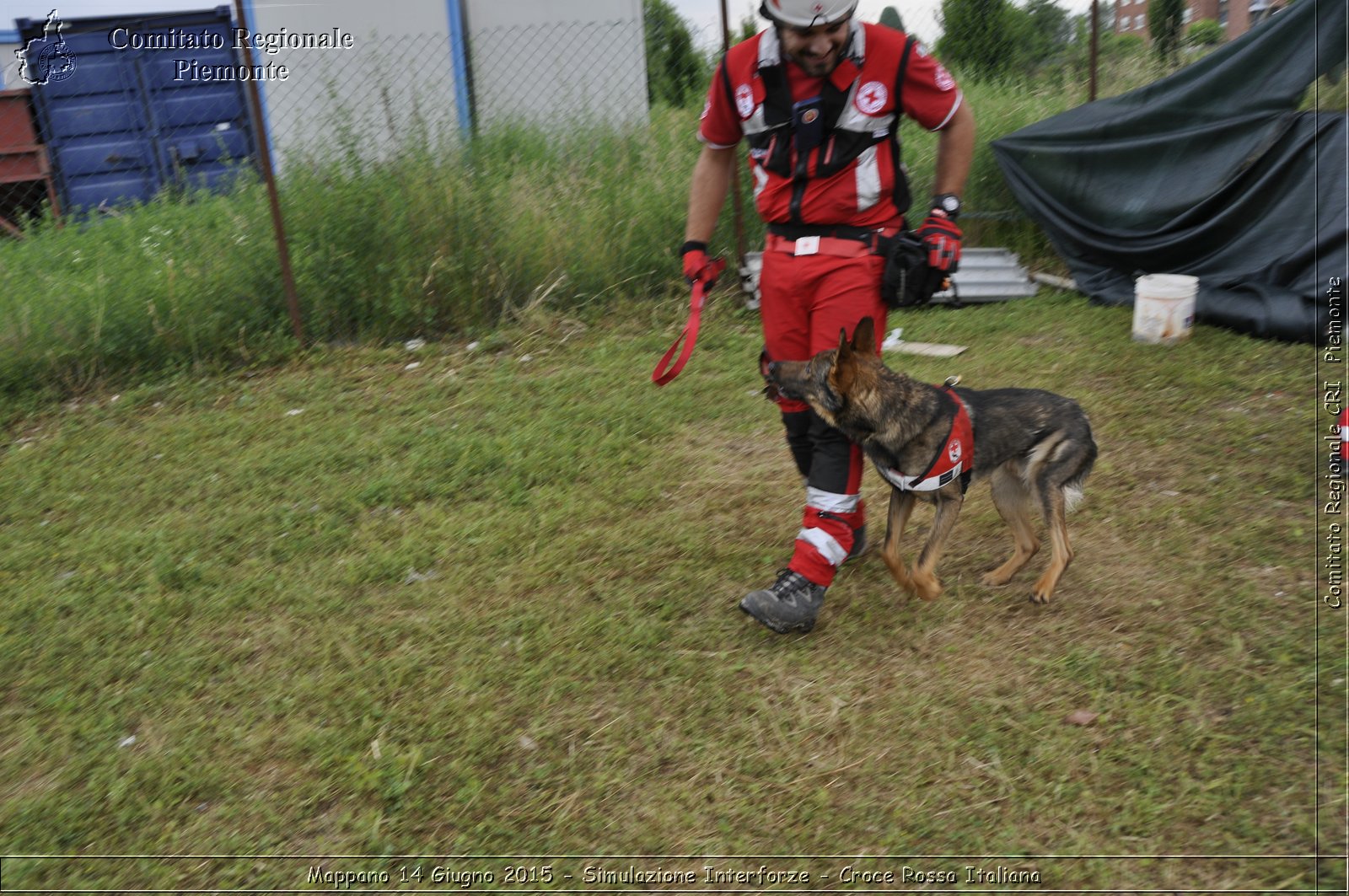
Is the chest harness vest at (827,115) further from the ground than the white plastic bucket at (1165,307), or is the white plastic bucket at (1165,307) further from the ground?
the chest harness vest at (827,115)

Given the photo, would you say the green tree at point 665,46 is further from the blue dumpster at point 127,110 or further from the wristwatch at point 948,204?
the wristwatch at point 948,204

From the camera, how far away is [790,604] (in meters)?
3.53

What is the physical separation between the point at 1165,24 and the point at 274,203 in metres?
9.00

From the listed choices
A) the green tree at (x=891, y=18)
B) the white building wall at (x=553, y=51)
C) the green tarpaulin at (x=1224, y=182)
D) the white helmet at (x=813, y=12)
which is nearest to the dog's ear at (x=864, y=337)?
the white helmet at (x=813, y=12)

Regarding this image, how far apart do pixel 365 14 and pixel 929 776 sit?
1265 cm

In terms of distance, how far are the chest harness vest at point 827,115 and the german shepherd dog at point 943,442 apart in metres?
0.59

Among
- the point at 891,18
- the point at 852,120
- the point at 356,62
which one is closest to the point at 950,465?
the point at 852,120

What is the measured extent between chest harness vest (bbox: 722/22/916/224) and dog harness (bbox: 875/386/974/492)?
2.87 ft

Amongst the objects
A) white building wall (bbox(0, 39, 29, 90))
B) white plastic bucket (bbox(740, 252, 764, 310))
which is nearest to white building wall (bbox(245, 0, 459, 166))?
white plastic bucket (bbox(740, 252, 764, 310))

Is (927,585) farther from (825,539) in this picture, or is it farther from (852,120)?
(852,120)

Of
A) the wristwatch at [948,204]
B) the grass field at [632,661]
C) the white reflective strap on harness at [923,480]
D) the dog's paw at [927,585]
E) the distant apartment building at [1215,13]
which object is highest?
the distant apartment building at [1215,13]

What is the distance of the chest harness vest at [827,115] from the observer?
3.35 meters

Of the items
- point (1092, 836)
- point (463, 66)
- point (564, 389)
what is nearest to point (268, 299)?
point (564, 389)

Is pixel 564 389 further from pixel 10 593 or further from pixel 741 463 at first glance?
pixel 10 593
